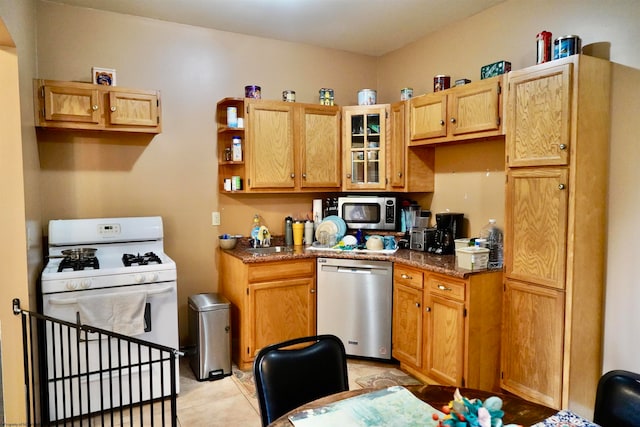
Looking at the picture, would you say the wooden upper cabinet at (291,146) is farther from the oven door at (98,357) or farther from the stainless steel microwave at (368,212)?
the oven door at (98,357)

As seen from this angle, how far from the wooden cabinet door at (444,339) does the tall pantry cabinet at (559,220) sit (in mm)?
348

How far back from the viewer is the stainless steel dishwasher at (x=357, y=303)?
10.9 feet

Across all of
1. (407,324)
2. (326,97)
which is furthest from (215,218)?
(407,324)

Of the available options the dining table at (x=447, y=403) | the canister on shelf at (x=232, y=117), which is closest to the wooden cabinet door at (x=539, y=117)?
the dining table at (x=447, y=403)

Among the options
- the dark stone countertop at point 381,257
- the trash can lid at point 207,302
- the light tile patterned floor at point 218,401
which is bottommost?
the light tile patterned floor at point 218,401

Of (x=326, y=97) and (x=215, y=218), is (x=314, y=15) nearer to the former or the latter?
(x=326, y=97)

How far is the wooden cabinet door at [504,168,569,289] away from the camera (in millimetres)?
2383

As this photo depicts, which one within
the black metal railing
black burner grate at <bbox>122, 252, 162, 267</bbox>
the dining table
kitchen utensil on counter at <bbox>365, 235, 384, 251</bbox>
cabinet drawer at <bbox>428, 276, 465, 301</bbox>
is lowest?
the black metal railing

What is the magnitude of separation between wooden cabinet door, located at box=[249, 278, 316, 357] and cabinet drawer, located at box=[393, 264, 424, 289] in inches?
26.3

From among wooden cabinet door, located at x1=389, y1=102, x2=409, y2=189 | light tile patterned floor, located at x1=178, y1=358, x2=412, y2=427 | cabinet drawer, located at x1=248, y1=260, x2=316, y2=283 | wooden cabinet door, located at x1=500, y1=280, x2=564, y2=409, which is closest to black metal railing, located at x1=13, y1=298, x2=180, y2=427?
light tile patterned floor, located at x1=178, y1=358, x2=412, y2=427

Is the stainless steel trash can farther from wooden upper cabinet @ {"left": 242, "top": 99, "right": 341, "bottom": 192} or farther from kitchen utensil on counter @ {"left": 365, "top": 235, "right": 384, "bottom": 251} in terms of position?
kitchen utensil on counter @ {"left": 365, "top": 235, "right": 384, "bottom": 251}

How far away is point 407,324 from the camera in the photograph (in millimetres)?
3180

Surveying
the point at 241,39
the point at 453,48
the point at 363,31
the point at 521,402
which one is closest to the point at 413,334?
the point at 521,402

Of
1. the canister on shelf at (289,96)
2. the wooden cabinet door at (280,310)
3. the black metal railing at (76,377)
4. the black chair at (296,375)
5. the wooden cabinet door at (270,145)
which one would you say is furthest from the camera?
the canister on shelf at (289,96)
